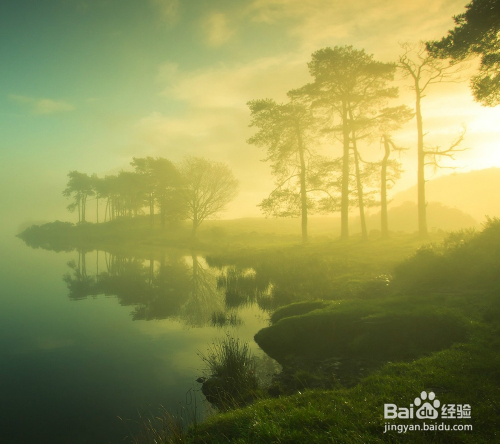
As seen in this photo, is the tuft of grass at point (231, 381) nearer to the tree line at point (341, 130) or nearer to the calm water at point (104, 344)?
the calm water at point (104, 344)

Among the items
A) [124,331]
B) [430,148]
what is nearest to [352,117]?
[430,148]

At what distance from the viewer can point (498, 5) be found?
14.3 meters

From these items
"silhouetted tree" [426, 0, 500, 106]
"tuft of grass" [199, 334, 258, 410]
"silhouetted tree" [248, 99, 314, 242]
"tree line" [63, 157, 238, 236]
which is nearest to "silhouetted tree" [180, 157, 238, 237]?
"tree line" [63, 157, 238, 236]

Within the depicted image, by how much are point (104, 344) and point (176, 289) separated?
8770 millimetres

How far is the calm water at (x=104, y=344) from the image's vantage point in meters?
7.15

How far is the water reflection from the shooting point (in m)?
15.0

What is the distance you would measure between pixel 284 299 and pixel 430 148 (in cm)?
2027

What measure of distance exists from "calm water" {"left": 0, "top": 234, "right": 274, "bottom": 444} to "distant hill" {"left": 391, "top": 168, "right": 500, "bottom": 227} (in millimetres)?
55276

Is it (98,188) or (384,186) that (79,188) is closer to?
(98,188)

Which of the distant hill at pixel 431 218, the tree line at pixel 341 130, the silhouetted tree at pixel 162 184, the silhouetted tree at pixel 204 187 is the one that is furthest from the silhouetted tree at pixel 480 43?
the silhouetted tree at pixel 162 184

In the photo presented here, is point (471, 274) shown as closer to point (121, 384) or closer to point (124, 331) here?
point (121, 384)

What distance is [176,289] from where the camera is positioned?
20188 millimetres

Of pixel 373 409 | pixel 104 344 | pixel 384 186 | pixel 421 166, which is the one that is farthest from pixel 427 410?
pixel 384 186

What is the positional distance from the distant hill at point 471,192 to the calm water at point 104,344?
55.3 meters
